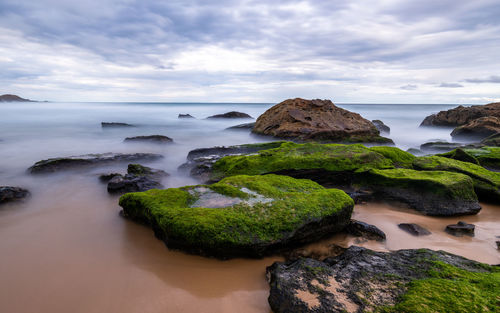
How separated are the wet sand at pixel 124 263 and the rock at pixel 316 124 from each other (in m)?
8.92

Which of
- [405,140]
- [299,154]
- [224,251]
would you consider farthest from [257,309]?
[405,140]

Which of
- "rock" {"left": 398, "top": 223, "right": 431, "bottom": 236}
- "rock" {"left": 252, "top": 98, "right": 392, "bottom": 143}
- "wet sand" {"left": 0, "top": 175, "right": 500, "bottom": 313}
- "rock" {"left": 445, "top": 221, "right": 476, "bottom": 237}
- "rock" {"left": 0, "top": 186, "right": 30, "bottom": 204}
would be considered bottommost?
"wet sand" {"left": 0, "top": 175, "right": 500, "bottom": 313}

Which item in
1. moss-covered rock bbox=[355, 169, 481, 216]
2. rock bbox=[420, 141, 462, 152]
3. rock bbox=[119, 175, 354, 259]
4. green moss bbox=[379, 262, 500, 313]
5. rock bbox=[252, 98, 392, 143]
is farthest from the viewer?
rock bbox=[252, 98, 392, 143]

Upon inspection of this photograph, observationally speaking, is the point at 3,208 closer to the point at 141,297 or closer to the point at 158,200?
the point at 158,200

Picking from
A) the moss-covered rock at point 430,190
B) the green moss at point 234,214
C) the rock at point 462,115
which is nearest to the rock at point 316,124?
the moss-covered rock at point 430,190

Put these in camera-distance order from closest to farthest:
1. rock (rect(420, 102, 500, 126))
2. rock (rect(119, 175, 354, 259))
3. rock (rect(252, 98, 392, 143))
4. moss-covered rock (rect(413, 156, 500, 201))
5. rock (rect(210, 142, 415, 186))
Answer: rock (rect(119, 175, 354, 259)) → moss-covered rock (rect(413, 156, 500, 201)) → rock (rect(210, 142, 415, 186)) → rock (rect(252, 98, 392, 143)) → rock (rect(420, 102, 500, 126))

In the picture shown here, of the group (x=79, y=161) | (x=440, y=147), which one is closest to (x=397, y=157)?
(x=440, y=147)

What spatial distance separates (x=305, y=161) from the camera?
6.77 m

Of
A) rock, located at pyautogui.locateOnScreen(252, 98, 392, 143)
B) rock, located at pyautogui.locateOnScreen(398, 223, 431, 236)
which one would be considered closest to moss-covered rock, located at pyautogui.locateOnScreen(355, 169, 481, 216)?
rock, located at pyautogui.locateOnScreen(398, 223, 431, 236)

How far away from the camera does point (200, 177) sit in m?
7.44

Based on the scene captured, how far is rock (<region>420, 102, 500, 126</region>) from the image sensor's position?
1869 cm

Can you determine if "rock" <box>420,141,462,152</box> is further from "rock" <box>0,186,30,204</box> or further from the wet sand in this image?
"rock" <box>0,186,30,204</box>

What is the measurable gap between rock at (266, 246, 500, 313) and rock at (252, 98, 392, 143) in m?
10.9

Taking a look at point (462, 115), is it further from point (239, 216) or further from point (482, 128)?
point (239, 216)
